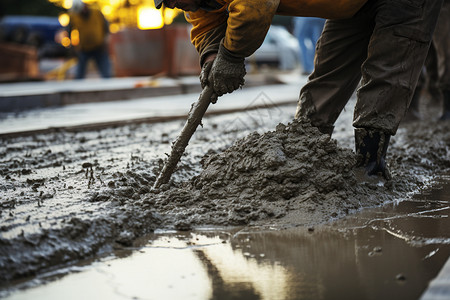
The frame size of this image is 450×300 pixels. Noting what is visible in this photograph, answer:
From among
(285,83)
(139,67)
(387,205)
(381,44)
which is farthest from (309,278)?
(139,67)

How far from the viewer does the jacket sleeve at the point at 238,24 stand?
2.83 m

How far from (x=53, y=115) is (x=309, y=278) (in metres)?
5.95

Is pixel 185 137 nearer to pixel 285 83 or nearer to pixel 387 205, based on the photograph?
pixel 387 205

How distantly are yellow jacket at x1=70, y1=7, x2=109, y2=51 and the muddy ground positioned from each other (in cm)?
904

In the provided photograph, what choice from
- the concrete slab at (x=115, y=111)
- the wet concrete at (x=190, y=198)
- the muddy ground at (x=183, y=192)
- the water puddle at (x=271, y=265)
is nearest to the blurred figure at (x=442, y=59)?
the concrete slab at (x=115, y=111)

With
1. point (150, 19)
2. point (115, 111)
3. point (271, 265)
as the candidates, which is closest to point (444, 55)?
point (115, 111)

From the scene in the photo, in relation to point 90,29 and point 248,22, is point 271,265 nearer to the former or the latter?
point 248,22

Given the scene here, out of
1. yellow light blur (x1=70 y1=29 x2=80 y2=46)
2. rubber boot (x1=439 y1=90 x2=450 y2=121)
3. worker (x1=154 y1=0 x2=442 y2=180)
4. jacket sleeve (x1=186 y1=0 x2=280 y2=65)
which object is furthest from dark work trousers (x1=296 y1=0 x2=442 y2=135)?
yellow light blur (x1=70 y1=29 x2=80 y2=46)

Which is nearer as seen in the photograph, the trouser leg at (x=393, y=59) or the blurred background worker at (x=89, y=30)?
the trouser leg at (x=393, y=59)

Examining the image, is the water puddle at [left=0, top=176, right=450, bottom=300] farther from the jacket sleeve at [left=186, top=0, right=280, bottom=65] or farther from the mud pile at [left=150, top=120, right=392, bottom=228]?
the jacket sleeve at [left=186, top=0, right=280, bottom=65]

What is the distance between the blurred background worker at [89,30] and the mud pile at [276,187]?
10.2m

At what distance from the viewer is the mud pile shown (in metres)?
2.77

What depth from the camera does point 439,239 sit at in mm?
2441

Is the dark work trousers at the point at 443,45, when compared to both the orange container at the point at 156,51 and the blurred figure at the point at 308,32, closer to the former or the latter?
the blurred figure at the point at 308,32
